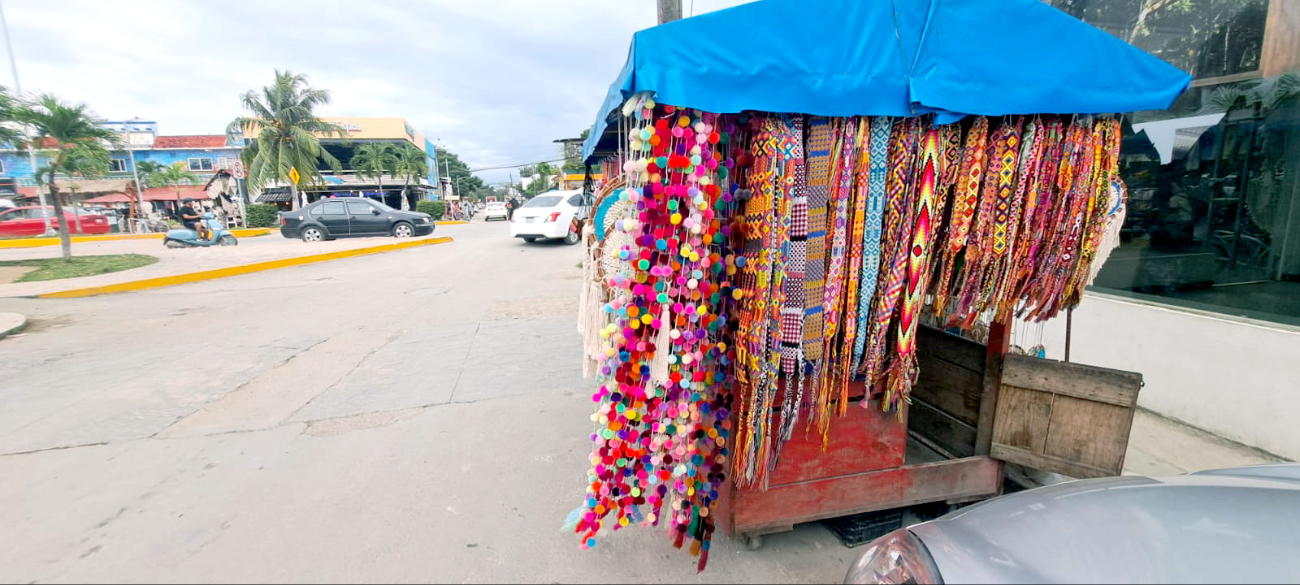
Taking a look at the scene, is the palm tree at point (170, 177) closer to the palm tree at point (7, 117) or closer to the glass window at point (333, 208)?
the glass window at point (333, 208)

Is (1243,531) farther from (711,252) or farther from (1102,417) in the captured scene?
(711,252)

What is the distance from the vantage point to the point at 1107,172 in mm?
2090

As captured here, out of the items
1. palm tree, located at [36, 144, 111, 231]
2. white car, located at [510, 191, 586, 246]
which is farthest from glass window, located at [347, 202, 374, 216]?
white car, located at [510, 191, 586, 246]

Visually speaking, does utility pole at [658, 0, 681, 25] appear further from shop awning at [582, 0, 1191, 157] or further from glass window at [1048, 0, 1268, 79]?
shop awning at [582, 0, 1191, 157]

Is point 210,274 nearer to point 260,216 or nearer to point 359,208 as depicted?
point 359,208

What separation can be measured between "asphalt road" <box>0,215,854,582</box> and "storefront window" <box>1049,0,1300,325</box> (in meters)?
3.20

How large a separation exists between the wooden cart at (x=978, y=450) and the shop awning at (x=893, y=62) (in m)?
1.01

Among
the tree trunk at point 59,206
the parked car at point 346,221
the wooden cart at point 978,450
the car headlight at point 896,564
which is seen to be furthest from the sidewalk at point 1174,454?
the parked car at point 346,221

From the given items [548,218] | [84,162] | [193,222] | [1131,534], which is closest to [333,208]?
[193,222]

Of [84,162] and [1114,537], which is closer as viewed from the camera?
[1114,537]

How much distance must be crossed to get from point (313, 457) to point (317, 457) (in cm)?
2

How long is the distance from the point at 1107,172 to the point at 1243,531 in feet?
4.48

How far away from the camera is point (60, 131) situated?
10.5 m

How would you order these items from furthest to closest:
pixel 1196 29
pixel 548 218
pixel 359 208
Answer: pixel 359 208, pixel 548 218, pixel 1196 29
